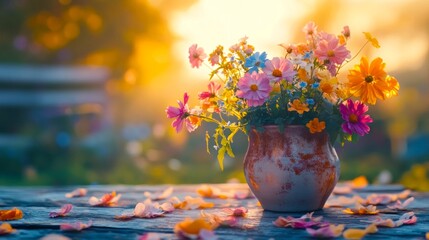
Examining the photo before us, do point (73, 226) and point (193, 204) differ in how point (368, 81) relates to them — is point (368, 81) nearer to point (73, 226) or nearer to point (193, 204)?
point (193, 204)

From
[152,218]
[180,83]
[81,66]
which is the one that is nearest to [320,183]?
[152,218]

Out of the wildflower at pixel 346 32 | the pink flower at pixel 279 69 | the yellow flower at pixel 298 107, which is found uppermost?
the wildflower at pixel 346 32

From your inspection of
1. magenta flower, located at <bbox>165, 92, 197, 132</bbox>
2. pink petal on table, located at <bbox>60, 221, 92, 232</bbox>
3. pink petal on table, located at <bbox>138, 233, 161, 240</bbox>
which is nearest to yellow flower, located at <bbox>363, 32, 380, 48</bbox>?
magenta flower, located at <bbox>165, 92, 197, 132</bbox>

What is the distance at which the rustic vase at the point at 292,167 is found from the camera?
2.16 m

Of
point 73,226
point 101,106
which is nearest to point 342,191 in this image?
point 73,226

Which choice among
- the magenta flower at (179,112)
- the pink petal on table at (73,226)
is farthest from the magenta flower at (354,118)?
the pink petal on table at (73,226)

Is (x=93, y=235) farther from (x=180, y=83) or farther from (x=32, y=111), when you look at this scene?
(x=180, y=83)

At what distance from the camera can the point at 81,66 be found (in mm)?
9812

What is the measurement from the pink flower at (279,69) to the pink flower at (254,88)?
1.4 inches

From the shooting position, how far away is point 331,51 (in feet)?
6.96

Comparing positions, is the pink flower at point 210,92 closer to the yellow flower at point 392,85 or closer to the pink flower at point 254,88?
the pink flower at point 254,88

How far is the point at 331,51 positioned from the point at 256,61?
0.87ft

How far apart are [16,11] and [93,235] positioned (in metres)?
6.32

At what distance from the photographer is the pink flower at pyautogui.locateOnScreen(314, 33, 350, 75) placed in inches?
83.6
